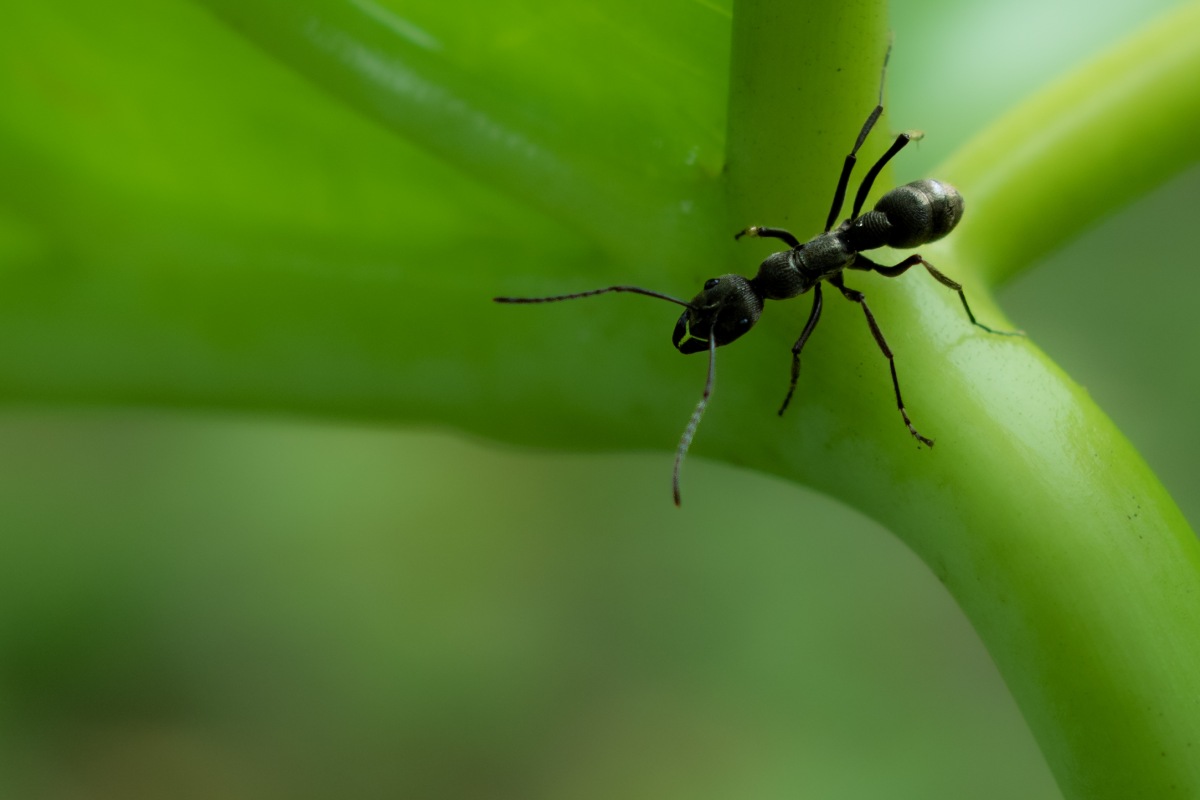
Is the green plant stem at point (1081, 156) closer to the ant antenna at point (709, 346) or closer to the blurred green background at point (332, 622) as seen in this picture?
the ant antenna at point (709, 346)

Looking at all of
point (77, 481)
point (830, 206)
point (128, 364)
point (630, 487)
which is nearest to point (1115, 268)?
point (630, 487)

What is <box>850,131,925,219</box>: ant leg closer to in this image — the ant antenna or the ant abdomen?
the ant abdomen

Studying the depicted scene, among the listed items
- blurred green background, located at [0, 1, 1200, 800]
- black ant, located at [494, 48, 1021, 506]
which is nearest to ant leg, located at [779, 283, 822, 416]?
black ant, located at [494, 48, 1021, 506]

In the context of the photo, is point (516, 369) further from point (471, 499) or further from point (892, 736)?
point (471, 499)

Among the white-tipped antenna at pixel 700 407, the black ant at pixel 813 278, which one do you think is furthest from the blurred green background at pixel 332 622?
the white-tipped antenna at pixel 700 407

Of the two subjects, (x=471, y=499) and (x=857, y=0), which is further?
(x=471, y=499)
